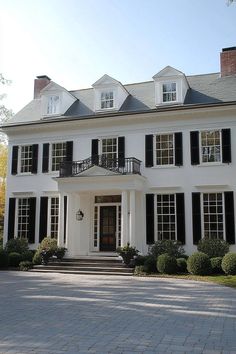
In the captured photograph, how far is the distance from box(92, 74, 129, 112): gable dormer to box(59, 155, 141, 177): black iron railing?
3.04 m

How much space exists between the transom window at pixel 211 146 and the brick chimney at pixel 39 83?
11.8 meters

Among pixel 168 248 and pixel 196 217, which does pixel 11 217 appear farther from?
pixel 196 217

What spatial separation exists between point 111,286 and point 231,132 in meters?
10.0

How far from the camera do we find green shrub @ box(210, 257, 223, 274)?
16844 millimetres

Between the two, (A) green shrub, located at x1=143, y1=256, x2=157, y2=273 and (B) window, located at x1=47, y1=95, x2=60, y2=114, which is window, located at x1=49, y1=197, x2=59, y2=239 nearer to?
(B) window, located at x1=47, y1=95, x2=60, y2=114

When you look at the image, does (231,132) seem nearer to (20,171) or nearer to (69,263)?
(69,263)

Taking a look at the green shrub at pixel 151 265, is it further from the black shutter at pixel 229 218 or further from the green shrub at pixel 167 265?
the black shutter at pixel 229 218

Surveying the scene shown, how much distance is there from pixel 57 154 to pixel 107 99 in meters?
4.14

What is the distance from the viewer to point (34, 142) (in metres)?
23.3

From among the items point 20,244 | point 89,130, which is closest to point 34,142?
point 89,130

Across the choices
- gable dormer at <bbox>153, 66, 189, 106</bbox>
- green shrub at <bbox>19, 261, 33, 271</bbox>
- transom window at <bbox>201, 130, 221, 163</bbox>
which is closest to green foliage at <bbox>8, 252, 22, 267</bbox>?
green shrub at <bbox>19, 261, 33, 271</bbox>

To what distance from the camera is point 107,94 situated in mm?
22719

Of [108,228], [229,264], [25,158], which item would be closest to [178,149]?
[108,228]

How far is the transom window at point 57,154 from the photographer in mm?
22734
